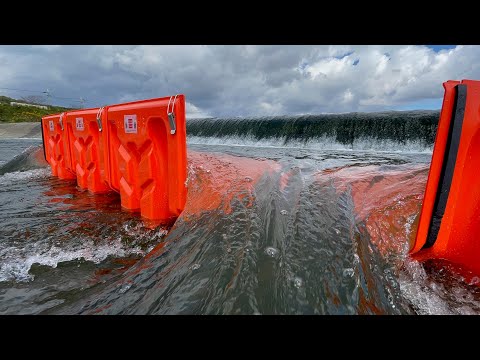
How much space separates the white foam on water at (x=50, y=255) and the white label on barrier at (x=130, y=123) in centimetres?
112

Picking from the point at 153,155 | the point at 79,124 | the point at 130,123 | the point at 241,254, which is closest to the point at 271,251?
the point at 241,254

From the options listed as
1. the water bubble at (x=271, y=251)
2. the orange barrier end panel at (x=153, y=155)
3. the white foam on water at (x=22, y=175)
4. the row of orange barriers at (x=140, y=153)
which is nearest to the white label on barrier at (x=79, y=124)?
the row of orange barriers at (x=140, y=153)

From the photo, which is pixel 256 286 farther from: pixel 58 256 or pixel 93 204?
pixel 93 204

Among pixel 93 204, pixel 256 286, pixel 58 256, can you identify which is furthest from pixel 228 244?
pixel 93 204

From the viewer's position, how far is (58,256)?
2.00m

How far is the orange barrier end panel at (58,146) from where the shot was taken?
460 cm

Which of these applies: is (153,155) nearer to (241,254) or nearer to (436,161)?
(241,254)

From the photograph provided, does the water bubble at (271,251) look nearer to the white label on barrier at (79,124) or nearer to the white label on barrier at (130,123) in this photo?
the white label on barrier at (130,123)

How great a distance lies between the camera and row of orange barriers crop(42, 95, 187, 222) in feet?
7.65

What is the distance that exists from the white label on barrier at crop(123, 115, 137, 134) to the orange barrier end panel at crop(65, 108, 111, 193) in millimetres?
711

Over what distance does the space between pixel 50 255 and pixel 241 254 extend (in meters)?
1.56

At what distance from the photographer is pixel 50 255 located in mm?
2018

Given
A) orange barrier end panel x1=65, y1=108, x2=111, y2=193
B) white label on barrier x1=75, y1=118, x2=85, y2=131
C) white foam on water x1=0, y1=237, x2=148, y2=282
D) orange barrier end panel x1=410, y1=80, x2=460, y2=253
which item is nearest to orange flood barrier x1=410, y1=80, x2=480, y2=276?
orange barrier end panel x1=410, y1=80, x2=460, y2=253

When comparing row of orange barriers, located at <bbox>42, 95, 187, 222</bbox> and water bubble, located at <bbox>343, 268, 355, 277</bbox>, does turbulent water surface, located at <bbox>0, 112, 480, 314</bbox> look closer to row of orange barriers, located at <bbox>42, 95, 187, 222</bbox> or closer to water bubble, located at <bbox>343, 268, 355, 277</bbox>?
water bubble, located at <bbox>343, 268, 355, 277</bbox>
